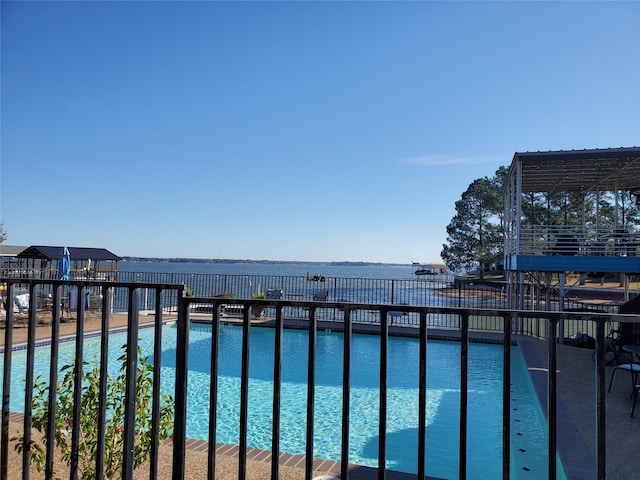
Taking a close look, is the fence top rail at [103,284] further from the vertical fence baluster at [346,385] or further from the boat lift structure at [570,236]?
the boat lift structure at [570,236]

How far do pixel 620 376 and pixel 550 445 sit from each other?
7536 millimetres

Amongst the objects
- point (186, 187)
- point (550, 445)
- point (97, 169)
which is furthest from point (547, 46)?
point (186, 187)

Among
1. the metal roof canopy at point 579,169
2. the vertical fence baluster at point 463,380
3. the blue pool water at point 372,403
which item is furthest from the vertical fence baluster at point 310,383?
the metal roof canopy at point 579,169

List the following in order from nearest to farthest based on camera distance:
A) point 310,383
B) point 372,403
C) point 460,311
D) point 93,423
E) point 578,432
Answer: point 460,311 → point 310,383 → point 93,423 → point 578,432 → point 372,403

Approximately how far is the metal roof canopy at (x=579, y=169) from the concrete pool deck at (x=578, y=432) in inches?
178

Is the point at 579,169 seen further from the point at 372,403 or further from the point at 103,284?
the point at 103,284

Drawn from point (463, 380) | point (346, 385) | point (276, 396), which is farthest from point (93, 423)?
point (463, 380)

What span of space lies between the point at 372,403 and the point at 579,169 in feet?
30.2

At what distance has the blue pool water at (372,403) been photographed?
504 cm

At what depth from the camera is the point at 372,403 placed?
6.73 meters

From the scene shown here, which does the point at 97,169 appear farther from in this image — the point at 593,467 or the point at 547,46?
the point at 593,467

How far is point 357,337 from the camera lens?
11430 mm

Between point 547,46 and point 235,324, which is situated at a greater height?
point 547,46

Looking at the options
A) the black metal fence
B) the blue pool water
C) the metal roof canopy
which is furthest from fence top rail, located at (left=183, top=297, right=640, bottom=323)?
the metal roof canopy
